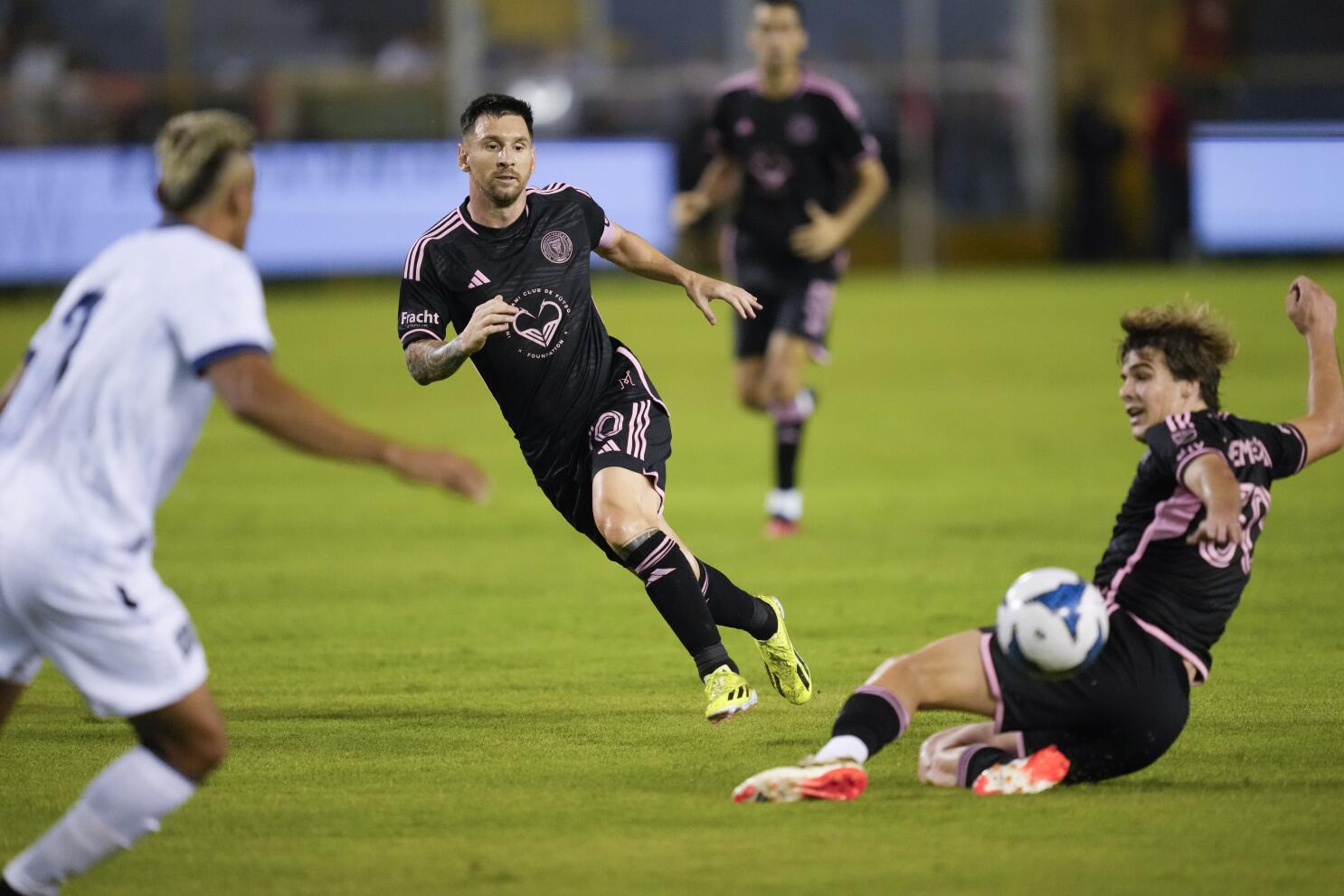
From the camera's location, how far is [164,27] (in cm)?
2381

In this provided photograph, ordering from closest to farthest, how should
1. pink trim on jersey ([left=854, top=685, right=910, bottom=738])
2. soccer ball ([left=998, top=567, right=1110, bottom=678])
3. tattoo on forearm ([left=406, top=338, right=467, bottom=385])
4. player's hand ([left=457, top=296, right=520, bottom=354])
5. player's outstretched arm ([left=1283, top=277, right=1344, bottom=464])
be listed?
1. soccer ball ([left=998, top=567, right=1110, bottom=678])
2. pink trim on jersey ([left=854, top=685, right=910, bottom=738])
3. player's outstretched arm ([left=1283, top=277, right=1344, bottom=464])
4. player's hand ([left=457, top=296, right=520, bottom=354])
5. tattoo on forearm ([left=406, top=338, right=467, bottom=385])

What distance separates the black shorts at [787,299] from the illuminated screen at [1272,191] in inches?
570

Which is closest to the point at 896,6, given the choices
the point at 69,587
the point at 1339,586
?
the point at 1339,586

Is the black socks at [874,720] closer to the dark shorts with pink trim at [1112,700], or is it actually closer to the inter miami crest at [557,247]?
the dark shorts with pink trim at [1112,700]

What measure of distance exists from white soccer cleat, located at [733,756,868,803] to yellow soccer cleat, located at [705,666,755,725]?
2.51ft

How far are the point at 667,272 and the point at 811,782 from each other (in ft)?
7.03

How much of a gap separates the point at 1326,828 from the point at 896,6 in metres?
21.8

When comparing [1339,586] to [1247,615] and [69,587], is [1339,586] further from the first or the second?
[69,587]

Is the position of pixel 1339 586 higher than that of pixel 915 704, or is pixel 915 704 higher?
pixel 915 704

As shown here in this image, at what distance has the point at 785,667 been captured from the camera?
608 centimetres

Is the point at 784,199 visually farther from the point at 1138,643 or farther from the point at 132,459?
the point at 132,459

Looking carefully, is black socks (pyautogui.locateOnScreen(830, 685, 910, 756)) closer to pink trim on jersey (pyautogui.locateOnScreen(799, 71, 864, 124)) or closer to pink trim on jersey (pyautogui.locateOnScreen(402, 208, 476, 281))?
pink trim on jersey (pyautogui.locateOnScreen(402, 208, 476, 281))

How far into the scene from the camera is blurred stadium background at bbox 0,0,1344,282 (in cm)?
2241

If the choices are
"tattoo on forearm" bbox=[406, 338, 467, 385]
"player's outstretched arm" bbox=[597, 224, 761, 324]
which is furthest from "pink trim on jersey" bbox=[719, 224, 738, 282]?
"tattoo on forearm" bbox=[406, 338, 467, 385]
